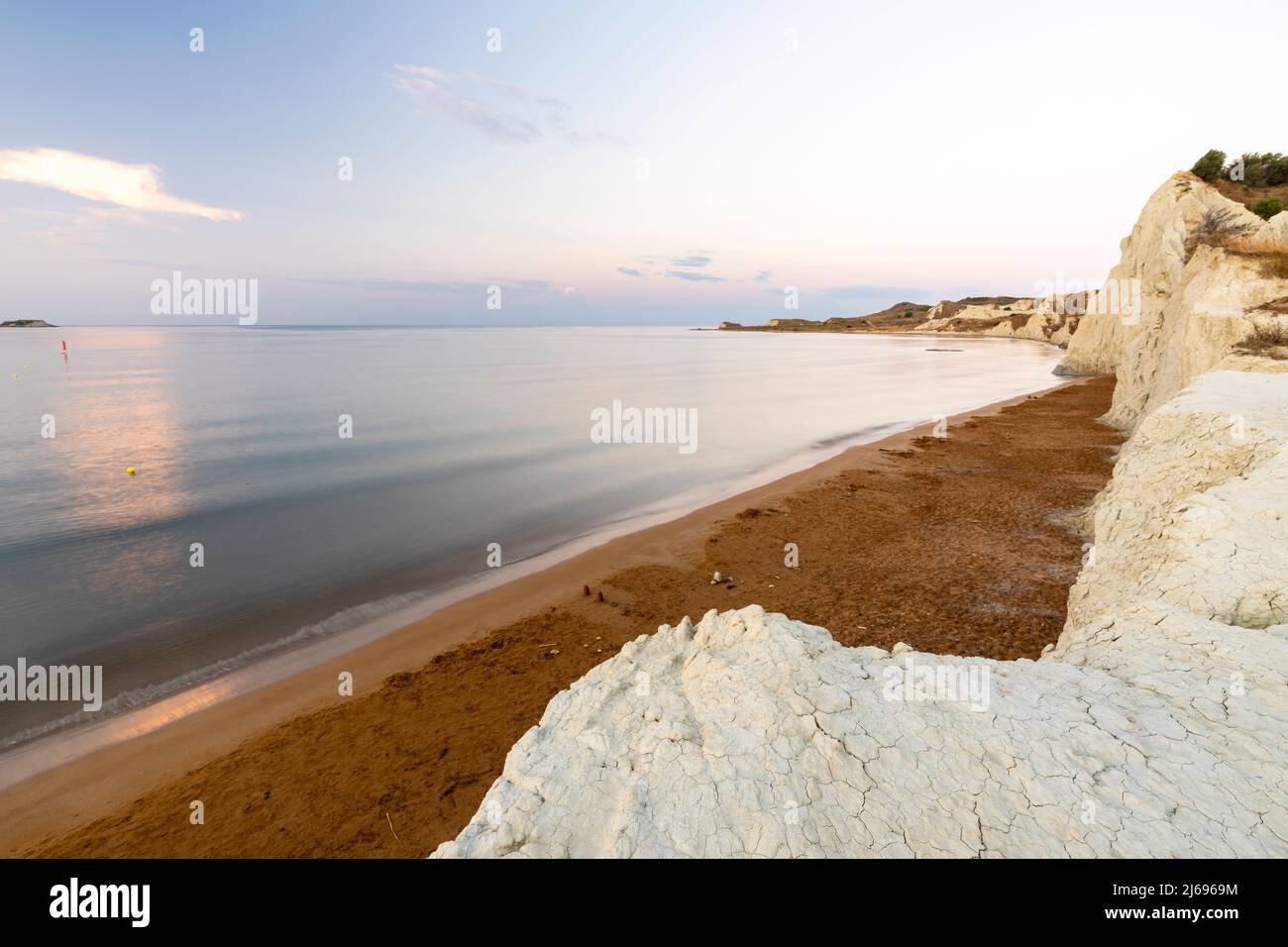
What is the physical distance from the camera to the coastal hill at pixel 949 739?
3414 millimetres

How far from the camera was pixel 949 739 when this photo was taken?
3.99 m

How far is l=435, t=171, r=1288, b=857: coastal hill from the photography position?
134 inches

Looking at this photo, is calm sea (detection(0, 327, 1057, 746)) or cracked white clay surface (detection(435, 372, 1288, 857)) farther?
calm sea (detection(0, 327, 1057, 746))

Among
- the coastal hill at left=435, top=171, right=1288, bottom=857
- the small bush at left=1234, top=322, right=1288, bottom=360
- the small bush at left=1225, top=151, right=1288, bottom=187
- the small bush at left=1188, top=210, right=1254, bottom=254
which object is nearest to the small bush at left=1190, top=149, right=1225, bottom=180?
the small bush at left=1225, top=151, right=1288, bottom=187

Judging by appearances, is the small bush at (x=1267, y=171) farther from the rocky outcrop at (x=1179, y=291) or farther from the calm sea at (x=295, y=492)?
the calm sea at (x=295, y=492)

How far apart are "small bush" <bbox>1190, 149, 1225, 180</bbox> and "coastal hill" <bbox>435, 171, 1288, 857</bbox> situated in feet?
176

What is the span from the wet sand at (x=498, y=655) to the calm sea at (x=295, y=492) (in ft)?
6.89

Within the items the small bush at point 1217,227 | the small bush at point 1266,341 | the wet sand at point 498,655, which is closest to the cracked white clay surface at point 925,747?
the wet sand at point 498,655

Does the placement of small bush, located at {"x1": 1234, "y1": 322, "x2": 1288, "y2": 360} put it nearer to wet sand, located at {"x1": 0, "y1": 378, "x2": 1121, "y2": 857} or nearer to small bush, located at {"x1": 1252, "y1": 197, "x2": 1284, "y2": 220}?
wet sand, located at {"x1": 0, "y1": 378, "x2": 1121, "y2": 857}

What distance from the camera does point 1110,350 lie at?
5119 cm

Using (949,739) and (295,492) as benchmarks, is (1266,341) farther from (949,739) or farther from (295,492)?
(295,492)

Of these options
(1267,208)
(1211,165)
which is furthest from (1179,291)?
(1211,165)
